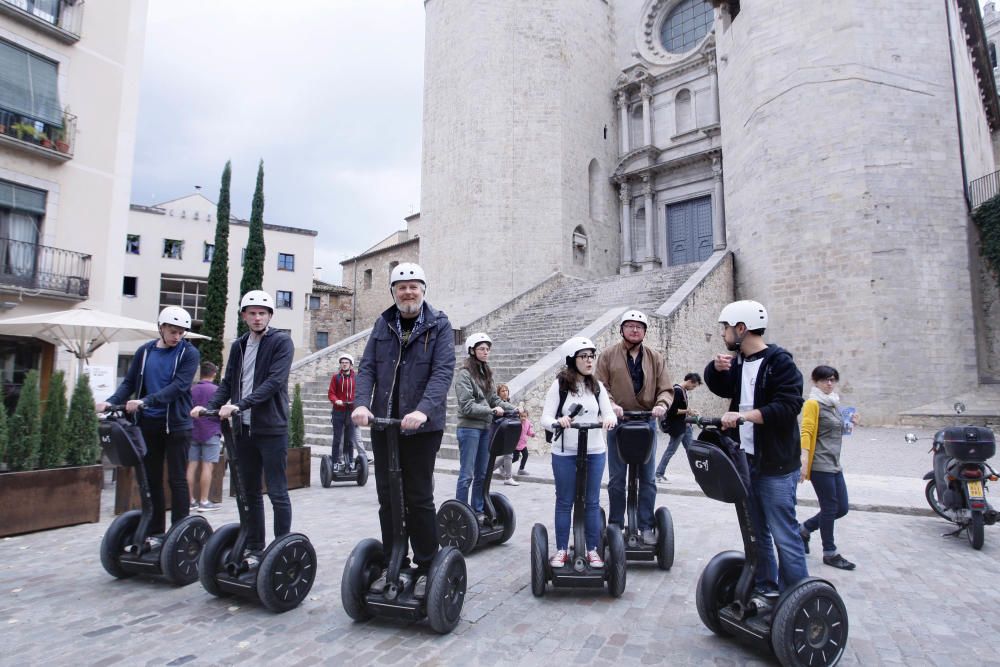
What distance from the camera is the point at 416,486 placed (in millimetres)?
3264

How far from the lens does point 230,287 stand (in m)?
31.5

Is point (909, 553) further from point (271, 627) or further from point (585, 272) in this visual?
point (585, 272)

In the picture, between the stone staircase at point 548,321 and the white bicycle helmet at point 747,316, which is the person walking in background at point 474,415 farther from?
the stone staircase at point 548,321

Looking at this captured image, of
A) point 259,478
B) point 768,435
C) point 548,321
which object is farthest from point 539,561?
point 548,321

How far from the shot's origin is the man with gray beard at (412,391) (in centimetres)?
326

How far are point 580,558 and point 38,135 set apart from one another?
16.2 m

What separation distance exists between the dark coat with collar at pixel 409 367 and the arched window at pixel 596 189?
925 inches

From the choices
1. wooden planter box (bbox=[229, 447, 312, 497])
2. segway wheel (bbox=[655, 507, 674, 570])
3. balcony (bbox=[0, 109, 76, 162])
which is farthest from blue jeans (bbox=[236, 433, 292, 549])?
balcony (bbox=[0, 109, 76, 162])

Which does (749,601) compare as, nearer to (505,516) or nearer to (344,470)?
(505,516)

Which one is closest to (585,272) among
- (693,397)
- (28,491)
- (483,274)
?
(483,274)

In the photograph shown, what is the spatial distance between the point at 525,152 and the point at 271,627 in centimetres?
2216

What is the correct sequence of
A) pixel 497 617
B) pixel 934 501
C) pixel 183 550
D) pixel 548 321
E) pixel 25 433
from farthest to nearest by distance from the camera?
pixel 548 321, pixel 934 501, pixel 25 433, pixel 183 550, pixel 497 617

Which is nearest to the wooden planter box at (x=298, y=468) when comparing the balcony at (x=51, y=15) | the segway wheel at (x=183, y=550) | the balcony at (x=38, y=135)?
the segway wheel at (x=183, y=550)

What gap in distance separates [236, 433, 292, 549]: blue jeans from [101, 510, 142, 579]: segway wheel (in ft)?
3.66
